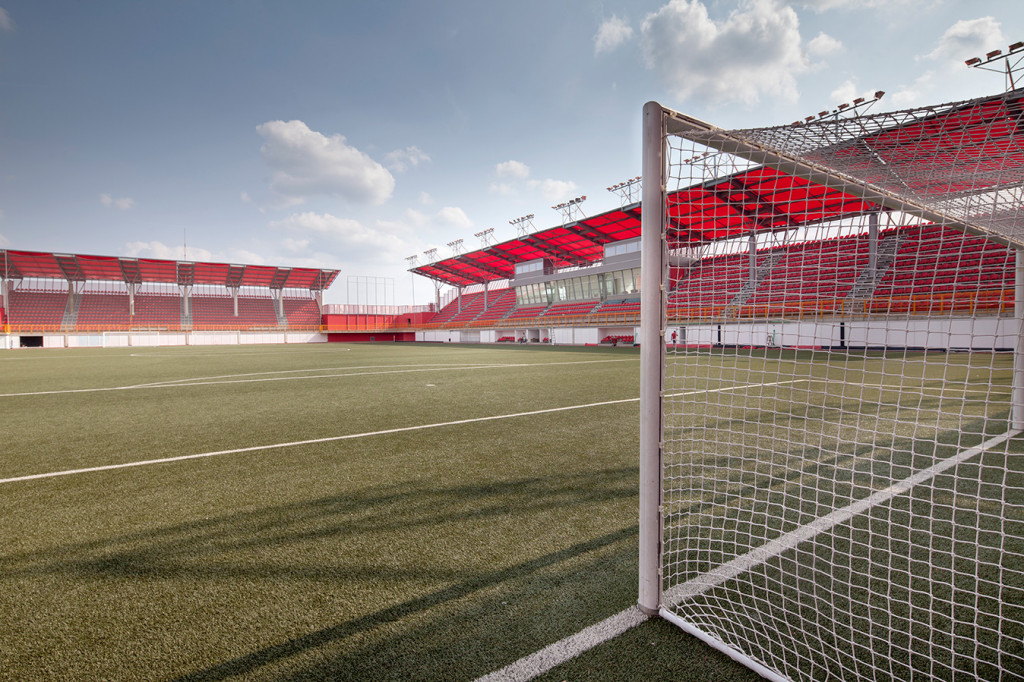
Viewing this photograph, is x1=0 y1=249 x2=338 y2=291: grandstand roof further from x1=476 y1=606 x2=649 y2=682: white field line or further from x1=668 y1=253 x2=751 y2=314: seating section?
x1=476 y1=606 x2=649 y2=682: white field line

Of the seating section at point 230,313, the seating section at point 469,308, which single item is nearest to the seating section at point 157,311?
the seating section at point 230,313

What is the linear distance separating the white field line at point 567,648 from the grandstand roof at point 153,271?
52.7m

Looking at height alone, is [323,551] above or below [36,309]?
below

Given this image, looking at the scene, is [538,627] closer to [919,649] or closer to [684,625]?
[684,625]

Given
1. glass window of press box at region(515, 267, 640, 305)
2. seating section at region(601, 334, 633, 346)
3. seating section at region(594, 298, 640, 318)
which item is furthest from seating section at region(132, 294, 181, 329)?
seating section at region(601, 334, 633, 346)

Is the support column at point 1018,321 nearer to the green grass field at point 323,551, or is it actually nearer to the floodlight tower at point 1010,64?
the green grass field at point 323,551

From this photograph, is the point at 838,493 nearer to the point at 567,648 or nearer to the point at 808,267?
the point at 567,648

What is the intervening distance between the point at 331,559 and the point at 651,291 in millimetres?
1782

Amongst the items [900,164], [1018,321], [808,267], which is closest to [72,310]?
[808,267]

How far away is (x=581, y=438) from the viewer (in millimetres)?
4207

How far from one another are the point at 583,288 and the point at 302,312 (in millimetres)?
32434

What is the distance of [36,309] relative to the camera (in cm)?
4159

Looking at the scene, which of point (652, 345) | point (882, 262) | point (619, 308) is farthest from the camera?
point (619, 308)

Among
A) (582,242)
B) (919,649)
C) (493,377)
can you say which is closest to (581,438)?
(919,649)
